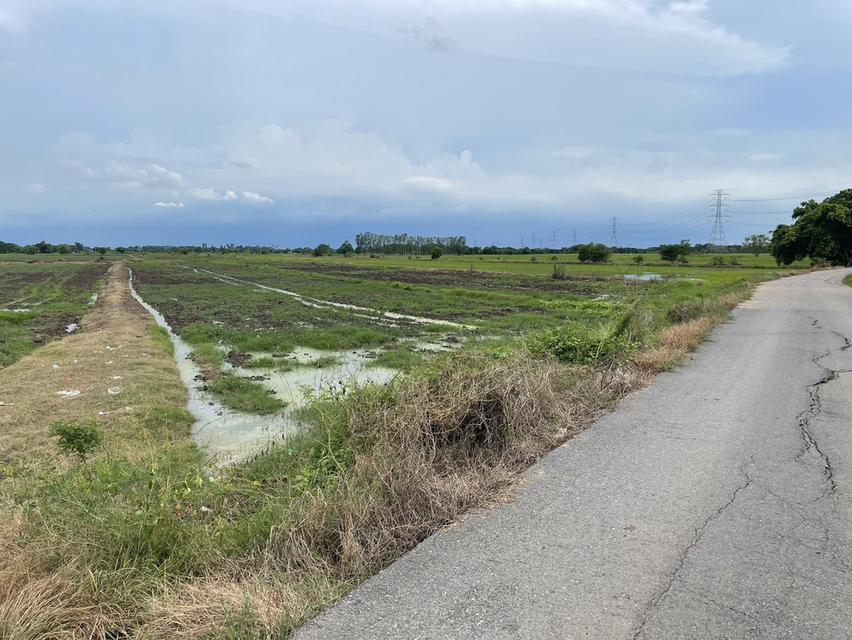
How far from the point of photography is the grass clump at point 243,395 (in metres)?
9.61

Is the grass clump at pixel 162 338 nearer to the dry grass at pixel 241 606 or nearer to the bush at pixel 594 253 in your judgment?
the dry grass at pixel 241 606

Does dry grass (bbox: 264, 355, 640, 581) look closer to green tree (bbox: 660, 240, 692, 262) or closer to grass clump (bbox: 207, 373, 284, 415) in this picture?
grass clump (bbox: 207, 373, 284, 415)

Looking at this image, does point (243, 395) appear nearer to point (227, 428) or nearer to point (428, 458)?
point (227, 428)

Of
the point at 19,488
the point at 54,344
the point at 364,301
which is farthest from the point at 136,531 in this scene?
the point at 364,301

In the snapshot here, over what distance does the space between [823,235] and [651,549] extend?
2897 inches

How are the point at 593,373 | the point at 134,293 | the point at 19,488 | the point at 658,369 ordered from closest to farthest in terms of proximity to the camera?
the point at 19,488, the point at 593,373, the point at 658,369, the point at 134,293

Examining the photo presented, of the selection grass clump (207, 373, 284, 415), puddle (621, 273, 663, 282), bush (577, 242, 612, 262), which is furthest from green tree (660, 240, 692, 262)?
grass clump (207, 373, 284, 415)

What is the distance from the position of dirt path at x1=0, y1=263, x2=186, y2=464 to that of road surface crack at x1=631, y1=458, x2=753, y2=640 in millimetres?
7233

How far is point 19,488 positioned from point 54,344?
43.7ft

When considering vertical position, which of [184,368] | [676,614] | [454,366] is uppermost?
[454,366]

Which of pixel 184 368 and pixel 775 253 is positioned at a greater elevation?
pixel 775 253

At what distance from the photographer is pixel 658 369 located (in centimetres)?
863

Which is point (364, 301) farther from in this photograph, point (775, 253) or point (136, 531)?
point (775, 253)

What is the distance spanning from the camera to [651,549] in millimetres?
A: 3270
